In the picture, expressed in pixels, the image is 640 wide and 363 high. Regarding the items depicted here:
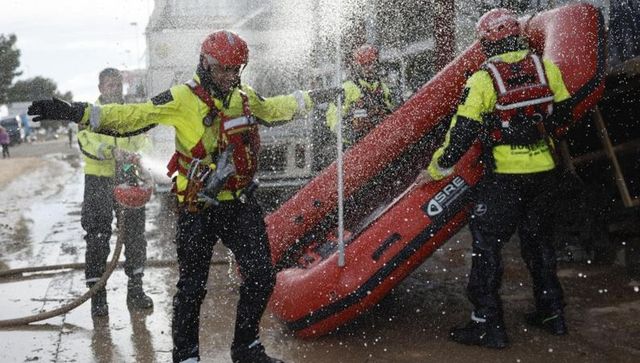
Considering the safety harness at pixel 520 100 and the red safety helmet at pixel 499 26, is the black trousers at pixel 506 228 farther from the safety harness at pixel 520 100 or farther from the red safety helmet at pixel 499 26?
the red safety helmet at pixel 499 26

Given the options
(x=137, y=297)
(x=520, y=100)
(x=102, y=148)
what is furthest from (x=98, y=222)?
(x=520, y=100)

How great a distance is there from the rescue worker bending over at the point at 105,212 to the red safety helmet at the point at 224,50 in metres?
1.83

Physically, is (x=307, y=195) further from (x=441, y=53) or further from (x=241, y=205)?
(x=441, y=53)

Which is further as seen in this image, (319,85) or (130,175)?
(319,85)

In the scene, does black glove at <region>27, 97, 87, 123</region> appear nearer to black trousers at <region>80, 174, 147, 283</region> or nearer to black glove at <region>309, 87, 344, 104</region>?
black glove at <region>309, 87, 344, 104</region>

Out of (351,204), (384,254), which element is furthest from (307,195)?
(384,254)

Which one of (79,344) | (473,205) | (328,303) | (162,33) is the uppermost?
(162,33)

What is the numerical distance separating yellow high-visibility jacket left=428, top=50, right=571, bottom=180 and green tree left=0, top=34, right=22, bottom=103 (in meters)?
59.1

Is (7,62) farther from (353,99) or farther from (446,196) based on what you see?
(446,196)

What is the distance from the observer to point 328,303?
4336 millimetres

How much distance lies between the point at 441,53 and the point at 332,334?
221 inches

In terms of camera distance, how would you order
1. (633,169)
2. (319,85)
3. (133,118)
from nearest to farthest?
(133,118) < (633,169) < (319,85)

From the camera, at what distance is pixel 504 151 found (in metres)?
4.14

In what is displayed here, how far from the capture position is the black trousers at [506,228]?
4.17 meters
